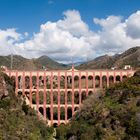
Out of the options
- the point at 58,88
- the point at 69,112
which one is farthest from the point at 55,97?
the point at 58,88

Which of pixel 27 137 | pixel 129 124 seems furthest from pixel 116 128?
pixel 27 137

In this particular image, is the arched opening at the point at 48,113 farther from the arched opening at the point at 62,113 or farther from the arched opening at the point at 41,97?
the arched opening at the point at 62,113

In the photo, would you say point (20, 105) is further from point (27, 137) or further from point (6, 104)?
point (27, 137)

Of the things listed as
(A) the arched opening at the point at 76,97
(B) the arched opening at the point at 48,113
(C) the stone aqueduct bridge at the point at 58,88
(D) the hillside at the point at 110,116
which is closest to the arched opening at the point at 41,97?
(B) the arched opening at the point at 48,113

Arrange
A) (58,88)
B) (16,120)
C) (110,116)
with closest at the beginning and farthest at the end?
(110,116)
(16,120)
(58,88)

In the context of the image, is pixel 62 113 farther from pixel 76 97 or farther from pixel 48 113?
pixel 76 97

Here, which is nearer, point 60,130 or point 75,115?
point 60,130

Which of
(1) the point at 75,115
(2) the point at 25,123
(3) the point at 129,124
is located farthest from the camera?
(1) the point at 75,115

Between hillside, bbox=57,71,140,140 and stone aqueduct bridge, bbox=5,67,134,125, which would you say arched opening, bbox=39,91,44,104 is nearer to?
stone aqueduct bridge, bbox=5,67,134,125
